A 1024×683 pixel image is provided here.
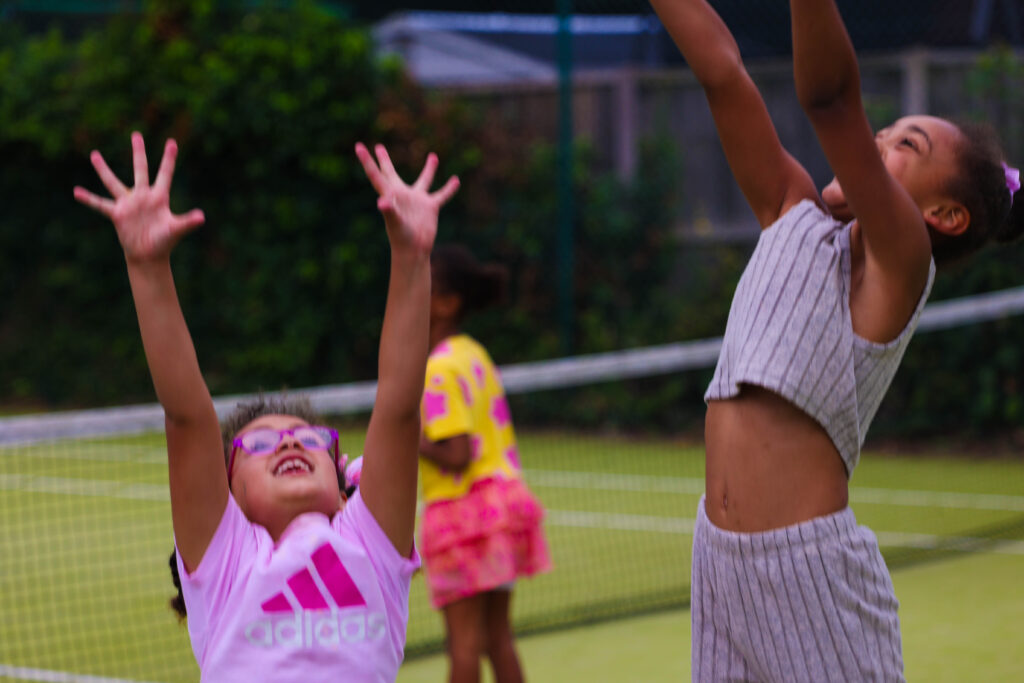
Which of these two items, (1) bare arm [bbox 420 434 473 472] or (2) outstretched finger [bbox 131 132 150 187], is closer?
(2) outstretched finger [bbox 131 132 150 187]

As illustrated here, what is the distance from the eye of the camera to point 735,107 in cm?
228

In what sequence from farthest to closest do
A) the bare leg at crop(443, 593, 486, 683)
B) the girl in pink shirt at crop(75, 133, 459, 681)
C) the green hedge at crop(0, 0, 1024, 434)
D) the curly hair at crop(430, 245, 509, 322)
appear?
the green hedge at crop(0, 0, 1024, 434), the curly hair at crop(430, 245, 509, 322), the bare leg at crop(443, 593, 486, 683), the girl in pink shirt at crop(75, 133, 459, 681)

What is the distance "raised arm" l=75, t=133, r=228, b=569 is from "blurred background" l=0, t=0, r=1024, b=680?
5514mm

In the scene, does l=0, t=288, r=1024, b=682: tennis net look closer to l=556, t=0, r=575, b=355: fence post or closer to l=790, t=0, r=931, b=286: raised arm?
l=556, t=0, r=575, b=355: fence post

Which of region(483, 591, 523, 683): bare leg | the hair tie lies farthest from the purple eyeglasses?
region(483, 591, 523, 683): bare leg

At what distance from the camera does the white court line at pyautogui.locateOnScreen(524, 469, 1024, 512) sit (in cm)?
Result: 855

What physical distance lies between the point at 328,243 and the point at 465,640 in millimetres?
8942

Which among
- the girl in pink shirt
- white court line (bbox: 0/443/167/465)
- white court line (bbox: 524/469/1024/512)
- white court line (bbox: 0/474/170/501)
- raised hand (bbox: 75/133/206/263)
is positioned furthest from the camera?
white court line (bbox: 0/443/167/465)

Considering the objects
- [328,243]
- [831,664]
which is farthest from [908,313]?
[328,243]

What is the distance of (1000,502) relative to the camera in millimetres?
8570

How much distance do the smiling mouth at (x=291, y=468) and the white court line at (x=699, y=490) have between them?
685cm

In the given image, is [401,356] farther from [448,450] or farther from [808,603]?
[448,450]

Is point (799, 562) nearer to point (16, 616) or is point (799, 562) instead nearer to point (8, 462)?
point (16, 616)

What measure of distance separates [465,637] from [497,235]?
8239 mm
